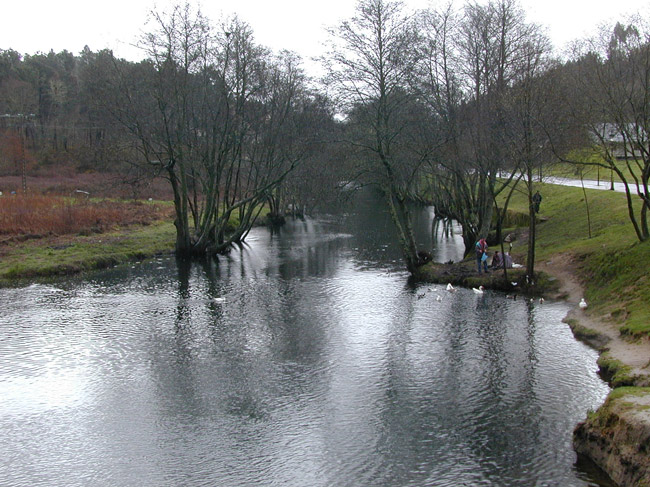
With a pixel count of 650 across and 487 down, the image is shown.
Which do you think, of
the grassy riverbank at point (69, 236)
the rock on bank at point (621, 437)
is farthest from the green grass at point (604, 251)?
the grassy riverbank at point (69, 236)

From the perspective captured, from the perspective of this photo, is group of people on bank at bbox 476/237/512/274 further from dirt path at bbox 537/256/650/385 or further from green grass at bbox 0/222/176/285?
green grass at bbox 0/222/176/285

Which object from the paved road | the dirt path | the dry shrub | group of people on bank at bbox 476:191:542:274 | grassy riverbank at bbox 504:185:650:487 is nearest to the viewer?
grassy riverbank at bbox 504:185:650:487

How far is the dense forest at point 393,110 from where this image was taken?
98.2ft

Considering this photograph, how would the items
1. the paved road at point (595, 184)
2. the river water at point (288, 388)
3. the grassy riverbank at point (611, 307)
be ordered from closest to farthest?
1. the grassy riverbank at point (611, 307)
2. the river water at point (288, 388)
3. the paved road at point (595, 184)

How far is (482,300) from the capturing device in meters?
29.5

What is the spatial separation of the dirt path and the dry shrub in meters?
34.4

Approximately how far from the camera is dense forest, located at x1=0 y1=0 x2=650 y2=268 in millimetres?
29922

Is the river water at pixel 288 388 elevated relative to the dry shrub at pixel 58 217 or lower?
lower

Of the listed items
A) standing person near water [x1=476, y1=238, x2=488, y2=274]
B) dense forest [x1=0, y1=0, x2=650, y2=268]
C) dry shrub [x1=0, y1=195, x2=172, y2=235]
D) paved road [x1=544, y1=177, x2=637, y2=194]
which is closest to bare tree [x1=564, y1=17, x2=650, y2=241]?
dense forest [x1=0, y1=0, x2=650, y2=268]

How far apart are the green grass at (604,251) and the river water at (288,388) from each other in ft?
6.75

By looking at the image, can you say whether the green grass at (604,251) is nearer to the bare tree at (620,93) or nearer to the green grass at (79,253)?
the bare tree at (620,93)

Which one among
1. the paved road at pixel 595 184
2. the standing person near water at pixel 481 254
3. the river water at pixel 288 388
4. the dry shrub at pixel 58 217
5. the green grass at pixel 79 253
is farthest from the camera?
the paved road at pixel 595 184

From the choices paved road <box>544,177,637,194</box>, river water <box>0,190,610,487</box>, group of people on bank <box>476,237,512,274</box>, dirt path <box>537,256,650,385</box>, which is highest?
paved road <box>544,177,637,194</box>

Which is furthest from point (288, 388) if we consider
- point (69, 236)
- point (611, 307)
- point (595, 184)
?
point (595, 184)
